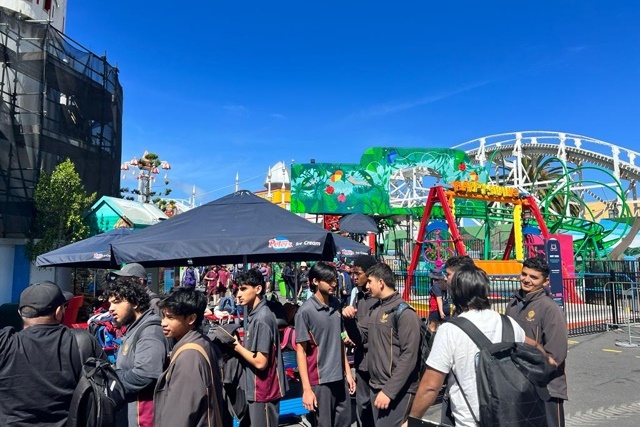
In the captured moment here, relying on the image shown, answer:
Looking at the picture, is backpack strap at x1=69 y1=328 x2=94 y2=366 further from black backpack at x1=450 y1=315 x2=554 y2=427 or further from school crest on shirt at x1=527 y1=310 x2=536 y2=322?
school crest on shirt at x1=527 y1=310 x2=536 y2=322

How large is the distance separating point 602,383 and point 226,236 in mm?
6622

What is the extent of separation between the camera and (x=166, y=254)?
491 centimetres

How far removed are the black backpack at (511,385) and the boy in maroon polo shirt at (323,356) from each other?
6.31ft

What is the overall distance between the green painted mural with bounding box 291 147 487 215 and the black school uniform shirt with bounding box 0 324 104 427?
19.5 meters

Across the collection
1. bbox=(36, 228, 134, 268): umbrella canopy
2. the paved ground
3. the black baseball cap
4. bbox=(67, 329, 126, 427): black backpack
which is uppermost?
bbox=(36, 228, 134, 268): umbrella canopy

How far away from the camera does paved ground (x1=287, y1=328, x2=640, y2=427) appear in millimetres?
5953

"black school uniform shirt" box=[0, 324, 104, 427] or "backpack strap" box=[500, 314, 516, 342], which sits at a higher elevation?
"backpack strap" box=[500, 314, 516, 342]

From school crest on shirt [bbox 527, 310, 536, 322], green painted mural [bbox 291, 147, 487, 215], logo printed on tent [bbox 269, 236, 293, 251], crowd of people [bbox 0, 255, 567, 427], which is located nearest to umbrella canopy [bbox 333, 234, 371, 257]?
crowd of people [bbox 0, 255, 567, 427]

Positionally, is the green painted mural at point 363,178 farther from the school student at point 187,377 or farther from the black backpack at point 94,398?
the black backpack at point 94,398

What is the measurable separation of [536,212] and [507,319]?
15.1 m

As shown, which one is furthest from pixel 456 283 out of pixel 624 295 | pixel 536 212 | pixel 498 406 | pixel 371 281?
pixel 536 212

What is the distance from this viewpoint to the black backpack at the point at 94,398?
104 inches

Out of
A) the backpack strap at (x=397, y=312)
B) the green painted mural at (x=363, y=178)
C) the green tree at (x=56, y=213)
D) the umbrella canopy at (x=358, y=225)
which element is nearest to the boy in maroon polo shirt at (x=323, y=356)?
the backpack strap at (x=397, y=312)

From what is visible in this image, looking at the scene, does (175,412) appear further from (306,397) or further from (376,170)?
(376,170)
